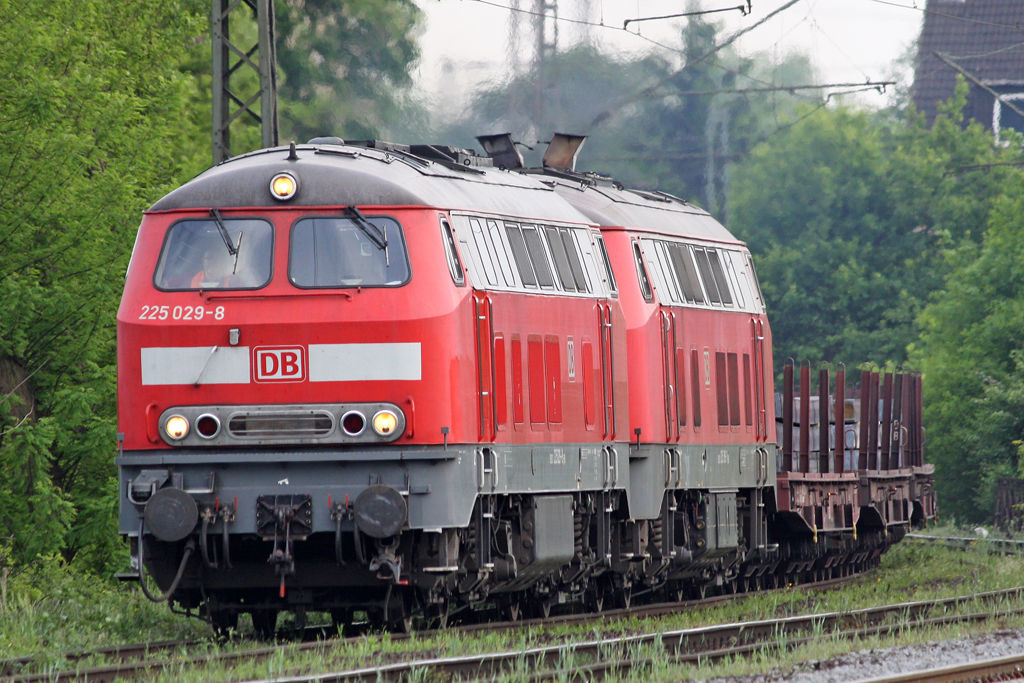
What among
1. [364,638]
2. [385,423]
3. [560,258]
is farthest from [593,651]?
[560,258]

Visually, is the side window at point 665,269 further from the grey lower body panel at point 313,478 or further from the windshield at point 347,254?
the grey lower body panel at point 313,478

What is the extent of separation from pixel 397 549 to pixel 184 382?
6.62 ft

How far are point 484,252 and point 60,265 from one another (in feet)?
25.9

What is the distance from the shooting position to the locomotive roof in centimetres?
1207

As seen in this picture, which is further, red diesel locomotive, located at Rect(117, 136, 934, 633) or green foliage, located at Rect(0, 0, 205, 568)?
green foliage, located at Rect(0, 0, 205, 568)

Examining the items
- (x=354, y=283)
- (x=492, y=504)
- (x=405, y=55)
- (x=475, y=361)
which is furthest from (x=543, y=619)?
(x=405, y=55)

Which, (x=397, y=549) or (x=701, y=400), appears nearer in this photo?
(x=397, y=549)

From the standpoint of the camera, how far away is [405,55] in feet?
97.2

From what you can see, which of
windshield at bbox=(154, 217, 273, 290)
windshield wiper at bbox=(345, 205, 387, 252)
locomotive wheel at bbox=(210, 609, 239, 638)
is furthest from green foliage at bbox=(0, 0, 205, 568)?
windshield wiper at bbox=(345, 205, 387, 252)

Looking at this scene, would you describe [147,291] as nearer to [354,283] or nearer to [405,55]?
[354,283]

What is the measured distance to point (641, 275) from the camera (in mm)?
15484

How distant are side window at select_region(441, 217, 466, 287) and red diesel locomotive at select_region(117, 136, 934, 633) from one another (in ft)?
0.08

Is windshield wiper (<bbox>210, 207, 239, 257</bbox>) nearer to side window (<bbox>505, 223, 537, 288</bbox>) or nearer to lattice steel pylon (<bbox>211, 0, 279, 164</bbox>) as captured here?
side window (<bbox>505, 223, 537, 288</bbox>)

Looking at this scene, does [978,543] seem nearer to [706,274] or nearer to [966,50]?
[706,274]
